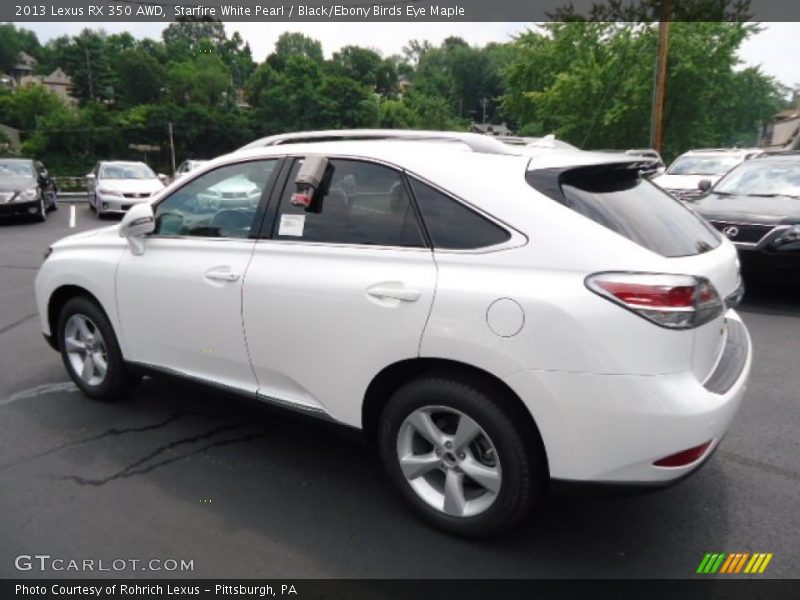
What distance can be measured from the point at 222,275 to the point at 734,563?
2627 millimetres

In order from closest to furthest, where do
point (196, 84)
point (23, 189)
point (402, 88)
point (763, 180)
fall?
1. point (763, 180)
2. point (23, 189)
3. point (196, 84)
4. point (402, 88)

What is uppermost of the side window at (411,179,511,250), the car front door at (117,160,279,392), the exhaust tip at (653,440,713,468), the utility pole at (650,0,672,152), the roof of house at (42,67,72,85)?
the roof of house at (42,67,72,85)

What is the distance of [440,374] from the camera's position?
250cm

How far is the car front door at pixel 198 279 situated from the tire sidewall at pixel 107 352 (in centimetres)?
17

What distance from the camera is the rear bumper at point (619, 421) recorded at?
84.6 inches

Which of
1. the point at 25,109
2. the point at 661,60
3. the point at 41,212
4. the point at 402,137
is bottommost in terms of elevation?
the point at 41,212

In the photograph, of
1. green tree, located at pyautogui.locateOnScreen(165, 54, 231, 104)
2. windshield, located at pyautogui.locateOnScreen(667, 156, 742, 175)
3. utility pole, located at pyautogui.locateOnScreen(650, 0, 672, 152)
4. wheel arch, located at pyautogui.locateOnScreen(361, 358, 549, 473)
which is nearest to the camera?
wheel arch, located at pyautogui.locateOnScreen(361, 358, 549, 473)

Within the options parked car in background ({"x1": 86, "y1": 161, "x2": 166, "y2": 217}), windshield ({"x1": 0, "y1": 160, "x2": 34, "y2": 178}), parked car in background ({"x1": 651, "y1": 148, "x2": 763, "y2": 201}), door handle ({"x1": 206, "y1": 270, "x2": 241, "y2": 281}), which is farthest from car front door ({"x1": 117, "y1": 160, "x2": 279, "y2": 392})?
windshield ({"x1": 0, "y1": 160, "x2": 34, "y2": 178})

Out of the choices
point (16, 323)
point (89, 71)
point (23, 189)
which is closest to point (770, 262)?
point (16, 323)

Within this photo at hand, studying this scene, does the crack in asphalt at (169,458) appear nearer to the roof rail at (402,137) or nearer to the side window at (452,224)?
the roof rail at (402,137)

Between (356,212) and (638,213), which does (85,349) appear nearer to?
(356,212)

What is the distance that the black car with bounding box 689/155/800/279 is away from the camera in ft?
19.9

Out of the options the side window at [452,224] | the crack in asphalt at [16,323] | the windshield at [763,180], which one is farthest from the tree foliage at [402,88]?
the side window at [452,224]

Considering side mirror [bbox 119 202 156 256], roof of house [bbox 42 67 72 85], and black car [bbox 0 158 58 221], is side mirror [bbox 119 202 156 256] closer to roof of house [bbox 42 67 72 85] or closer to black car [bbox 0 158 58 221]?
black car [bbox 0 158 58 221]
